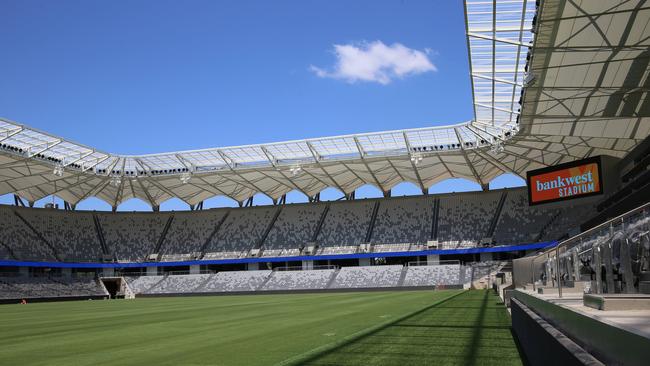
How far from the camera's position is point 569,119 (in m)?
31.4

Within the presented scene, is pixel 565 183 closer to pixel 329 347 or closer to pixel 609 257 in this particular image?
pixel 329 347

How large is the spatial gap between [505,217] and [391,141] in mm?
18472

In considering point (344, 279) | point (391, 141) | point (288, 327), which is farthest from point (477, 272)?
point (288, 327)

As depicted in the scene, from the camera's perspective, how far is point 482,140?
147ft

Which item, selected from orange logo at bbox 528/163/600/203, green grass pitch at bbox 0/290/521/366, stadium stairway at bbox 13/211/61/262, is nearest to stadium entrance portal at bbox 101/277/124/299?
stadium stairway at bbox 13/211/61/262

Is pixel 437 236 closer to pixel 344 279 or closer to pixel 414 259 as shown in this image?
pixel 414 259

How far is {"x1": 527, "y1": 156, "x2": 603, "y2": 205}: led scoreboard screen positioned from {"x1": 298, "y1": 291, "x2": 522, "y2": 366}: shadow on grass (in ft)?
72.3

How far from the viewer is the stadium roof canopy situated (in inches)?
846

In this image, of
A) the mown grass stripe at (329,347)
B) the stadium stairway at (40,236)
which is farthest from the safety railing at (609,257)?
the stadium stairway at (40,236)

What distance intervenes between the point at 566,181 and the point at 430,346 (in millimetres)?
29133

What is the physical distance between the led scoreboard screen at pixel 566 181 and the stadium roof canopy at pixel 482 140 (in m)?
1.94

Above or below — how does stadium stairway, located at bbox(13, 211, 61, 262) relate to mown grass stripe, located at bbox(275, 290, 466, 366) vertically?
above

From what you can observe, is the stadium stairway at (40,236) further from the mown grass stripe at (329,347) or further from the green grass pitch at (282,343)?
the mown grass stripe at (329,347)

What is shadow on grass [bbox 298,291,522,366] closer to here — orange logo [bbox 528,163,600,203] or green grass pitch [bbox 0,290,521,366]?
green grass pitch [bbox 0,290,521,366]
